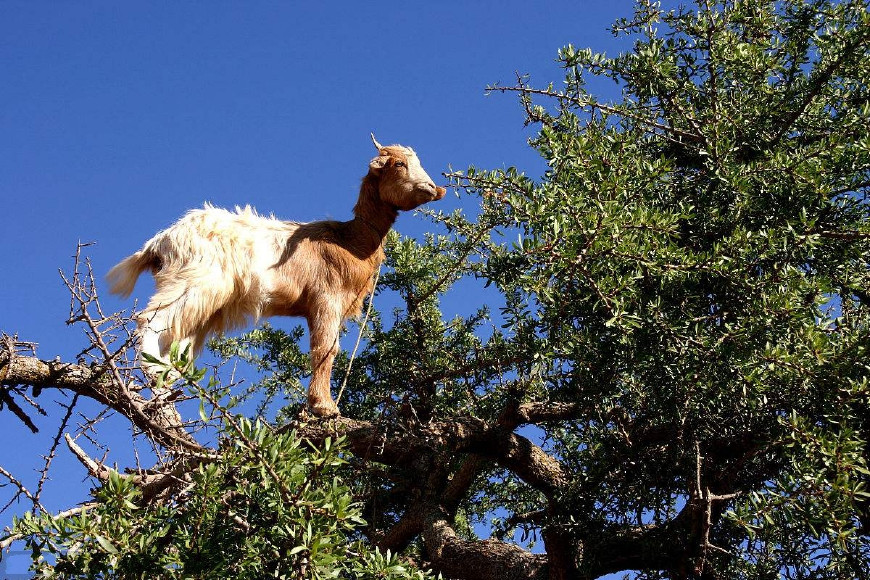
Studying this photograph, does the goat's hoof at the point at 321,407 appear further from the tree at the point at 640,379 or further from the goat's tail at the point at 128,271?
the goat's tail at the point at 128,271

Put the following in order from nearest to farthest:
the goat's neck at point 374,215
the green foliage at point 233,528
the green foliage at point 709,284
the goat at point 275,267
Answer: the green foliage at point 233,528 < the green foliage at point 709,284 < the goat at point 275,267 < the goat's neck at point 374,215

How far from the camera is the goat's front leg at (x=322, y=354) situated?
18.2 ft

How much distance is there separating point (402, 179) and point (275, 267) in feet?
3.72

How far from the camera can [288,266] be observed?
588cm

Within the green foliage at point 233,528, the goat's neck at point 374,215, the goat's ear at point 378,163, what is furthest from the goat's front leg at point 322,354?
the green foliage at point 233,528

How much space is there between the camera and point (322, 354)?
18.7ft

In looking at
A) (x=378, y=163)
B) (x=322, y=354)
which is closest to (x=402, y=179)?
(x=378, y=163)

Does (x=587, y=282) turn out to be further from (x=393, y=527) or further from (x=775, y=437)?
(x=393, y=527)

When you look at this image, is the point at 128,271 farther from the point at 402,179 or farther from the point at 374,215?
the point at 402,179

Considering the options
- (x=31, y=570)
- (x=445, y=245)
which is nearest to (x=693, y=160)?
(x=445, y=245)

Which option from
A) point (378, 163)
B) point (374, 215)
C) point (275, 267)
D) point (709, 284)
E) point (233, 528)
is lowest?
point (233, 528)

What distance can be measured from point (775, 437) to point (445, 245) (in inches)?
124

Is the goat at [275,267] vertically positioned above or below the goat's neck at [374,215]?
below

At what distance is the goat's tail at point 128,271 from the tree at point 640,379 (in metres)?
→ 1.44
